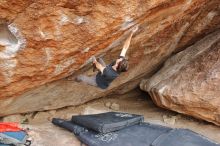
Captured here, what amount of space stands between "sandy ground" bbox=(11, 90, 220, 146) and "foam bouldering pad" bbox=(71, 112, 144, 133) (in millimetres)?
239

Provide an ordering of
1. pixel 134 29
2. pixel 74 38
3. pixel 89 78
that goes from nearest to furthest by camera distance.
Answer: pixel 74 38 < pixel 134 29 < pixel 89 78

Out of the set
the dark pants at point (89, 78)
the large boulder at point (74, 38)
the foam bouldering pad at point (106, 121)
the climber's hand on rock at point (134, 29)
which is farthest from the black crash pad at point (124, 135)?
the climber's hand on rock at point (134, 29)

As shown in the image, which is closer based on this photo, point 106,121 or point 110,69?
point 110,69

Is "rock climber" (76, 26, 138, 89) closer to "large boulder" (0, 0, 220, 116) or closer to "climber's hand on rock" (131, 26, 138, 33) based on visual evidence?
"climber's hand on rock" (131, 26, 138, 33)

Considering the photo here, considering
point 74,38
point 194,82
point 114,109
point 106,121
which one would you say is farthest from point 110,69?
point 114,109

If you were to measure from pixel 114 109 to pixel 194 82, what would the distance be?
1.45m

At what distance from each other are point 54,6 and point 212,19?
2673 millimetres

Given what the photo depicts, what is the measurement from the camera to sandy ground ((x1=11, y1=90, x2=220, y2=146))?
465 cm

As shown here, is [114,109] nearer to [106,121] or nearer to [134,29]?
[106,121]

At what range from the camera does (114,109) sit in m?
5.93

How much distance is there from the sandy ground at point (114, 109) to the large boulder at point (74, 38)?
0.20 m

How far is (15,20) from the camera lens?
12.0ft

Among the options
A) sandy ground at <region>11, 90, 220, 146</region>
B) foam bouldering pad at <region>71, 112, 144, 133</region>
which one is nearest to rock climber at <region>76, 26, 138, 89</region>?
foam bouldering pad at <region>71, 112, 144, 133</region>

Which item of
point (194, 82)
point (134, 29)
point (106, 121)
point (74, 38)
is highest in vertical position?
point (134, 29)
